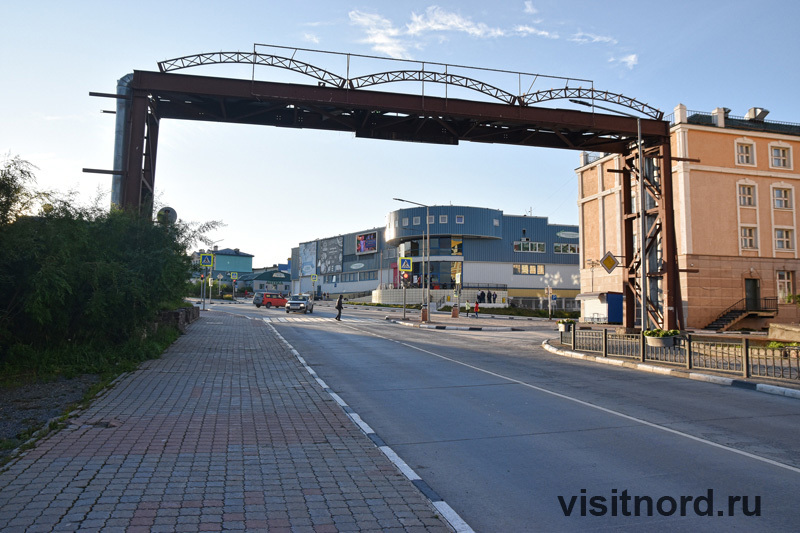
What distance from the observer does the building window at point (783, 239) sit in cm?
3841

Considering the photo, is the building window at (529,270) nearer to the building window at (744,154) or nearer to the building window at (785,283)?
the building window at (744,154)

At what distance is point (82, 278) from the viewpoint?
12062 mm

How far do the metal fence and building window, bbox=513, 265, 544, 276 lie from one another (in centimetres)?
6113

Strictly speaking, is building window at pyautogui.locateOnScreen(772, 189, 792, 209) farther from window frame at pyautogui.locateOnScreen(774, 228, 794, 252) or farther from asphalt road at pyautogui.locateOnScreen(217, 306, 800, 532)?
asphalt road at pyautogui.locateOnScreen(217, 306, 800, 532)

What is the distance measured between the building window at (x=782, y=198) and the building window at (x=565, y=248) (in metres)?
45.5

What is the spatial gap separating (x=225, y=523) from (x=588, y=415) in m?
6.10

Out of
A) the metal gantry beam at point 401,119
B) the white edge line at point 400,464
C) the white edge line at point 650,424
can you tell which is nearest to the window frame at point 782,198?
the metal gantry beam at point 401,119

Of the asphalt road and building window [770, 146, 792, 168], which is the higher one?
building window [770, 146, 792, 168]

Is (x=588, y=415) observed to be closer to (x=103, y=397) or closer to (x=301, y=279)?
(x=103, y=397)

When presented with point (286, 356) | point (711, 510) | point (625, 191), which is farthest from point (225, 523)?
point (625, 191)

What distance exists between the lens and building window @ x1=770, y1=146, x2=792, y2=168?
38.8 metres

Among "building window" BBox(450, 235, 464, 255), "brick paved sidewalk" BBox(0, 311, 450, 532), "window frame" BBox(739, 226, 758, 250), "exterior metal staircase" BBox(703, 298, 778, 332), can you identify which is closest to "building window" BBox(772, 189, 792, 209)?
"window frame" BBox(739, 226, 758, 250)

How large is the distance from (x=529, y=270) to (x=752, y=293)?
147 ft

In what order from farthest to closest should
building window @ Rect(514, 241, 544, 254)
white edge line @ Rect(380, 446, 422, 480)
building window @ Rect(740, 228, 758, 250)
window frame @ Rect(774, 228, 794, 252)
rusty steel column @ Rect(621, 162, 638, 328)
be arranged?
building window @ Rect(514, 241, 544, 254)
window frame @ Rect(774, 228, 794, 252)
building window @ Rect(740, 228, 758, 250)
rusty steel column @ Rect(621, 162, 638, 328)
white edge line @ Rect(380, 446, 422, 480)
